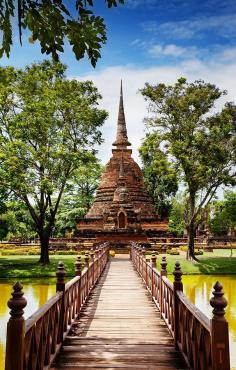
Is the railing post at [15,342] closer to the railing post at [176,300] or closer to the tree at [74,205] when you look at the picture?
the railing post at [176,300]

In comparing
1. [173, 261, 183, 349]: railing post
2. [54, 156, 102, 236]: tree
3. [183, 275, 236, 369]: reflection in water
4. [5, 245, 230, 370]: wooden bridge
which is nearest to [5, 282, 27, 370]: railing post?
[5, 245, 230, 370]: wooden bridge

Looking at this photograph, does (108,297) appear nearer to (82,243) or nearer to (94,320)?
(94,320)

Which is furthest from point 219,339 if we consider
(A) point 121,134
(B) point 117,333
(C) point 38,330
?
(A) point 121,134

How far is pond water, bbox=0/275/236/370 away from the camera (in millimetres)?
11523

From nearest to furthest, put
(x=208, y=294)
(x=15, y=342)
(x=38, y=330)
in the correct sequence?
(x=15, y=342)
(x=38, y=330)
(x=208, y=294)

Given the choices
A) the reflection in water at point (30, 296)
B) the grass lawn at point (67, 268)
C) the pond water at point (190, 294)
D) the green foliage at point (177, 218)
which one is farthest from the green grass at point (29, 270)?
the green foliage at point (177, 218)

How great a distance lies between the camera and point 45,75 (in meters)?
24.4

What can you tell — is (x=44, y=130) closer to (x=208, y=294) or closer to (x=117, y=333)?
(x=208, y=294)

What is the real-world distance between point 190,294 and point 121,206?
19.7 metres

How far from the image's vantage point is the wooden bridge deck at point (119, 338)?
5648 millimetres

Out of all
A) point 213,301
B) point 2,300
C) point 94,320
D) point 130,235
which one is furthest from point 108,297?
point 130,235

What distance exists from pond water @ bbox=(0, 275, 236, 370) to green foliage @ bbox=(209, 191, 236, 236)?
82.5ft

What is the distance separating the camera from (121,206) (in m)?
36.0

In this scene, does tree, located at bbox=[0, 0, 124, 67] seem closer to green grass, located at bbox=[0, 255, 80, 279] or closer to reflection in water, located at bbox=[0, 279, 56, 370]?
reflection in water, located at bbox=[0, 279, 56, 370]
